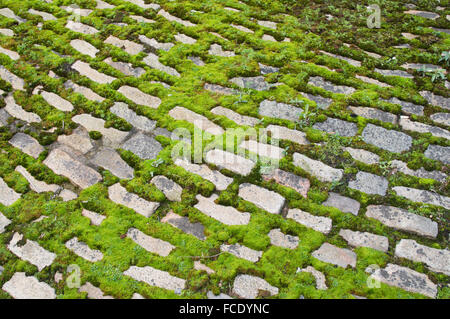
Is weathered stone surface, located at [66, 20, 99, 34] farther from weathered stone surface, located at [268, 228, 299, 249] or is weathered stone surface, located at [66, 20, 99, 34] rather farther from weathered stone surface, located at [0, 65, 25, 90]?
weathered stone surface, located at [268, 228, 299, 249]

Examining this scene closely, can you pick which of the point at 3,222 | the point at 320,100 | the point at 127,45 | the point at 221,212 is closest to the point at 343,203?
the point at 221,212

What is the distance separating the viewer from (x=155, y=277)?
3057 mm

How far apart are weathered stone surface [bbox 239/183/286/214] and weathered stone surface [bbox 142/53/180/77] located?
1946 millimetres

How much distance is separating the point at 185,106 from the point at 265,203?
1.58 metres

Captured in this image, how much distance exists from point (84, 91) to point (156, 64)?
96 cm

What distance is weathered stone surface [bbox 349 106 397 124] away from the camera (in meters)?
4.20

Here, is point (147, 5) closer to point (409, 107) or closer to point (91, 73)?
point (91, 73)

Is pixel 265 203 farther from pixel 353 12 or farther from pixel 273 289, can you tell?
pixel 353 12

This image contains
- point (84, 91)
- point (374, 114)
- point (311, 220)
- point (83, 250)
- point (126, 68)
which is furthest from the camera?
point (126, 68)

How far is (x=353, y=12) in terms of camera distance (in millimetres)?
5637

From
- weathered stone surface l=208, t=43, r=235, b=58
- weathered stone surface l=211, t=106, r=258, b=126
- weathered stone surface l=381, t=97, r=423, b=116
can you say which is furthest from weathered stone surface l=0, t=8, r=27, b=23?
weathered stone surface l=381, t=97, r=423, b=116

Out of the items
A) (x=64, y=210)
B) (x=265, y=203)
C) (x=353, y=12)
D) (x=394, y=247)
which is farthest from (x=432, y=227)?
(x=353, y=12)

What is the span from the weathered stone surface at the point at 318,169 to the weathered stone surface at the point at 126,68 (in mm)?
2303
